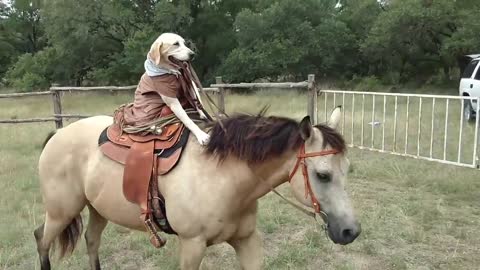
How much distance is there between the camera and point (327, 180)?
2.25 metres

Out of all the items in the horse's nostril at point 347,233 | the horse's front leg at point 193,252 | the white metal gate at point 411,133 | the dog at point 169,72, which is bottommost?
the white metal gate at point 411,133

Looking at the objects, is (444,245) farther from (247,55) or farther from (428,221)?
(247,55)

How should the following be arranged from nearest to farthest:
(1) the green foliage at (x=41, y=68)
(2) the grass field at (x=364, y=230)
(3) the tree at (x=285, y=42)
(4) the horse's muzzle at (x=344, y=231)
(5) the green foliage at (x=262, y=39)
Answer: (4) the horse's muzzle at (x=344, y=231)
(2) the grass field at (x=364, y=230)
(5) the green foliage at (x=262, y=39)
(3) the tree at (x=285, y=42)
(1) the green foliage at (x=41, y=68)

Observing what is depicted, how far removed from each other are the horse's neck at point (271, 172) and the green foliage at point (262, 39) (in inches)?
745

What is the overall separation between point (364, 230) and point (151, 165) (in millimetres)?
2523

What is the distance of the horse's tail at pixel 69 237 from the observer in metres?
3.41

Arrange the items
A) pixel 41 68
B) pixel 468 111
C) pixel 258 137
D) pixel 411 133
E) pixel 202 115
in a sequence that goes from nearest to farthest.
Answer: pixel 258 137 < pixel 202 115 < pixel 411 133 < pixel 468 111 < pixel 41 68

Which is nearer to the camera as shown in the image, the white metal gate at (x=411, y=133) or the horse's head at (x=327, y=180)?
the horse's head at (x=327, y=180)

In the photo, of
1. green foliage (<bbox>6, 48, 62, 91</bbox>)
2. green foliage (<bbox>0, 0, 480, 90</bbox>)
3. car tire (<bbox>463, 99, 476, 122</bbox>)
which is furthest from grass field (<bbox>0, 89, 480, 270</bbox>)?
green foliage (<bbox>6, 48, 62, 91</bbox>)

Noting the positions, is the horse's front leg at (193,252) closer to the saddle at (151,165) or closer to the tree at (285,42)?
the saddle at (151,165)

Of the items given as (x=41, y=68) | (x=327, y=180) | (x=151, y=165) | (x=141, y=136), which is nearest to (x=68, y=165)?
(x=141, y=136)

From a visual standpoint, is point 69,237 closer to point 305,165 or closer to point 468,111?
point 305,165

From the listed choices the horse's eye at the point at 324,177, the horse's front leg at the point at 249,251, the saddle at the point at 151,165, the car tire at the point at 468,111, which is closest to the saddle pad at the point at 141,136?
the saddle at the point at 151,165

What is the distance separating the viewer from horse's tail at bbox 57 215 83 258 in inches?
134
